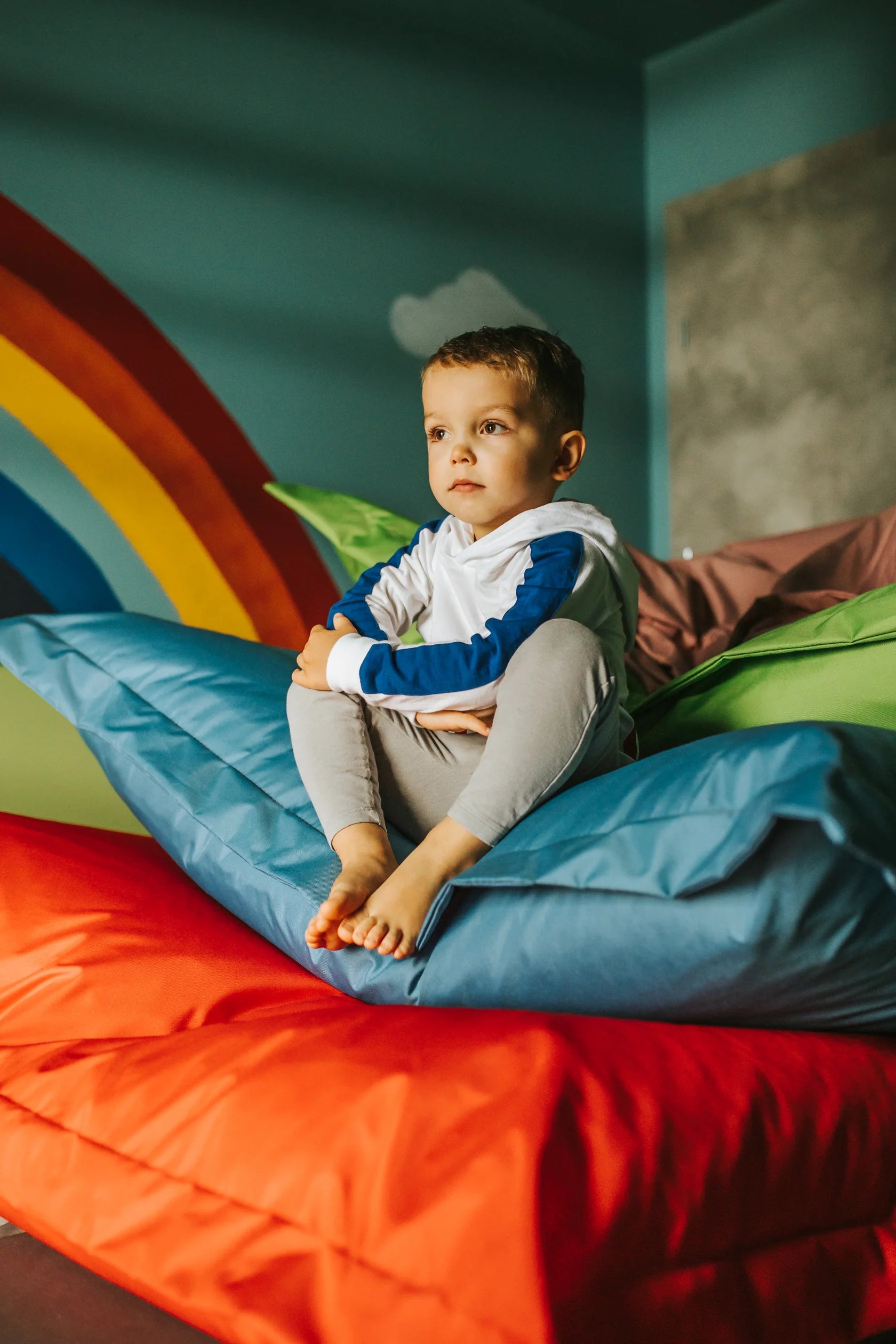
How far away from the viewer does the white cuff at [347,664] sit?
926 mm

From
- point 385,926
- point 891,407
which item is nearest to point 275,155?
point 891,407

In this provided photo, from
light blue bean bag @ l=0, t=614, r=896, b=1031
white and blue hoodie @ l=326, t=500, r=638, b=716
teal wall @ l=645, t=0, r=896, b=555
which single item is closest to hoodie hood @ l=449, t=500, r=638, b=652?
white and blue hoodie @ l=326, t=500, r=638, b=716

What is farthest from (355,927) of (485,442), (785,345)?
(785,345)

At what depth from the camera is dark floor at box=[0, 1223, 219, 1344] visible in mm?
562

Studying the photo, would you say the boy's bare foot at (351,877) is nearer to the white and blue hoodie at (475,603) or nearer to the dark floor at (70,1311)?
the white and blue hoodie at (475,603)

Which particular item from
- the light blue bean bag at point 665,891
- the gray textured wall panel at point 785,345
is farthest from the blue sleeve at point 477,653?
the gray textured wall panel at point 785,345

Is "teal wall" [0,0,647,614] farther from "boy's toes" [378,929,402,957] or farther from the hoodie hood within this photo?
"boy's toes" [378,929,402,957]

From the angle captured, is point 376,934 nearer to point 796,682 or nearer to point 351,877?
point 351,877

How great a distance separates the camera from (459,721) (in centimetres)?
91

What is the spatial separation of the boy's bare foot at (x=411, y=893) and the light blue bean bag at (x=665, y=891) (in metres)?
0.02

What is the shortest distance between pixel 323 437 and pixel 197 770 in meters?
1.16

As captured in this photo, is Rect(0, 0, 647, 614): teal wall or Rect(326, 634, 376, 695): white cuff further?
Rect(0, 0, 647, 614): teal wall

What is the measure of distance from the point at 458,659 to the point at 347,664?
106 mm

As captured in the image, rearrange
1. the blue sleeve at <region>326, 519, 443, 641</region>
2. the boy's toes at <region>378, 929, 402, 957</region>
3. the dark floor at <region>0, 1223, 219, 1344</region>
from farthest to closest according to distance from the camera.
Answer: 1. the blue sleeve at <region>326, 519, 443, 641</region>
2. the boy's toes at <region>378, 929, 402, 957</region>
3. the dark floor at <region>0, 1223, 219, 1344</region>
